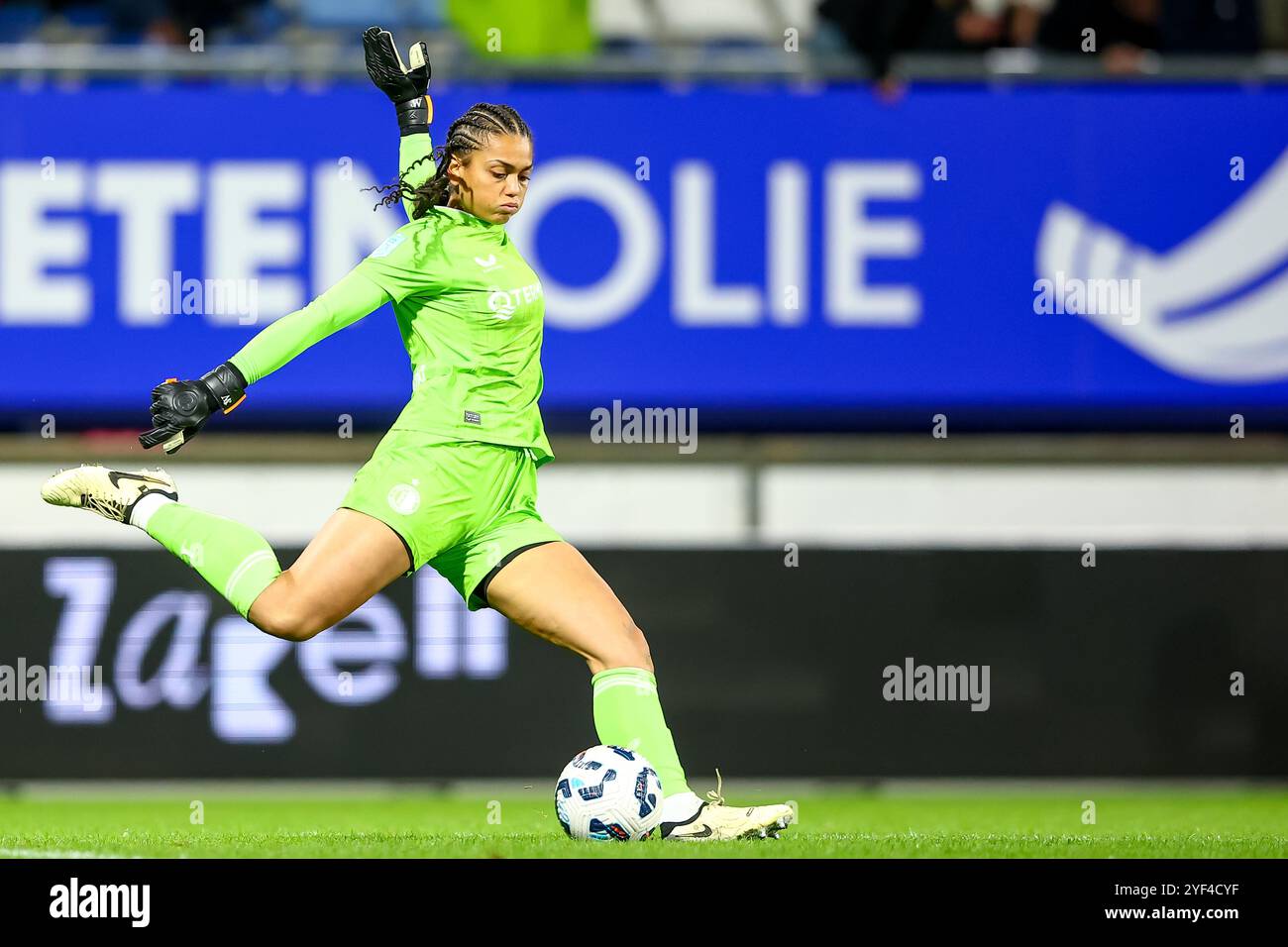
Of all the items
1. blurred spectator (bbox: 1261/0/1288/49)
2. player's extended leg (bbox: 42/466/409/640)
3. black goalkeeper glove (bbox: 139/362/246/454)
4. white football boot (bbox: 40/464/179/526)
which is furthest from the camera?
blurred spectator (bbox: 1261/0/1288/49)

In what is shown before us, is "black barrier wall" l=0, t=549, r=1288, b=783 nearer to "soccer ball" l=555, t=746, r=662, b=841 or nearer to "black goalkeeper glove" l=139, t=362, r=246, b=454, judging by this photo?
"soccer ball" l=555, t=746, r=662, b=841

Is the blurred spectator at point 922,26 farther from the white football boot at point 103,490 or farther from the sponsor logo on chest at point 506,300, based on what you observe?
the white football boot at point 103,490

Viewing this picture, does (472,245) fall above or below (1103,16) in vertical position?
below

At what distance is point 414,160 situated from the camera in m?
6.33

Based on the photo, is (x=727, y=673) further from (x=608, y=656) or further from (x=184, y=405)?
(x=184, y=405)

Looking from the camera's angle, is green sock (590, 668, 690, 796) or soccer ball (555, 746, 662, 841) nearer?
soccer ball (555, 746, 662, 841)

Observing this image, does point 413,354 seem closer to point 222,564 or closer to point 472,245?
point 472,245

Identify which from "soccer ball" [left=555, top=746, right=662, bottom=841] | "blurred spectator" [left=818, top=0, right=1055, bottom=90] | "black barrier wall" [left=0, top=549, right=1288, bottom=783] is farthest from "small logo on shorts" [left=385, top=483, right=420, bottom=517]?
"blurred spectator" [left=818, top=0, right=1055, bottom=90]

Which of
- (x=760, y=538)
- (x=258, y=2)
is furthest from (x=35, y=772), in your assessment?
(x=258, y=2)

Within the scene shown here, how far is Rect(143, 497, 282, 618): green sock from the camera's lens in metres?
6.00

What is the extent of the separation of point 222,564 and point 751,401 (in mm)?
5033

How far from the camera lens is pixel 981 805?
9.36 m

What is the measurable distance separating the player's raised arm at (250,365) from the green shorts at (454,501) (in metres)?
0.40

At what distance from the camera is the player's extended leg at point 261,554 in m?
5.86
